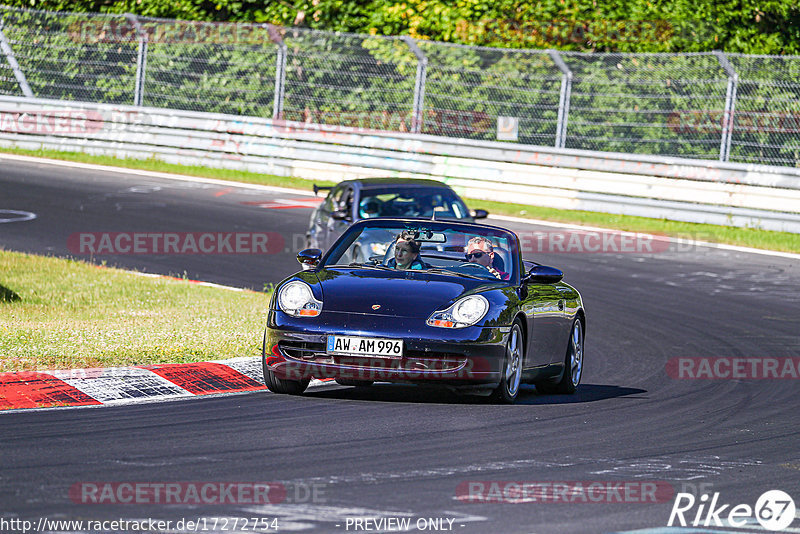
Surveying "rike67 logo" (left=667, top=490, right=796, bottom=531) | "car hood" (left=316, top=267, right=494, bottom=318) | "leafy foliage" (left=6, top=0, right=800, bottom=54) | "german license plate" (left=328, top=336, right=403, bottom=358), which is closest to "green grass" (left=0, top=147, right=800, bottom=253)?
"leafy foliage" (left=6, top=0, right=800, bottom=54)

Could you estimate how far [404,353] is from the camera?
29.9 feet

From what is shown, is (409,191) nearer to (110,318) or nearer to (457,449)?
(110,318)

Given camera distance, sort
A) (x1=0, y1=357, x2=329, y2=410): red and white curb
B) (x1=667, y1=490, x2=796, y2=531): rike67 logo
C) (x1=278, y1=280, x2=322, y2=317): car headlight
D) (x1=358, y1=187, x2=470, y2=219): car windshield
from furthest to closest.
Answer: (x1=358, y1=187, x2=470, y2=219): car windshield < (x1=278, y1=280, x2=322, y2=317): car headlight < (x1=0, y1=357, x2=329, y2=410): red and white curb < (x1=667, y1=490, x2=796, y2=531): rike67 logo

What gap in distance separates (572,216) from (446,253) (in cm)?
1308

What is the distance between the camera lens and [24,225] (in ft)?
65.2

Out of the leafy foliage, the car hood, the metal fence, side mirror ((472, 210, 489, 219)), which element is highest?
the leafy foliage

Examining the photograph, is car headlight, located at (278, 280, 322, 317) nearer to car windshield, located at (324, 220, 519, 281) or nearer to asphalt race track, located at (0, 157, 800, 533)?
asphalt race track, located at (0, 157, 800, 533)

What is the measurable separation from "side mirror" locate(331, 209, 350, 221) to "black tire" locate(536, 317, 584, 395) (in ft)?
18.7

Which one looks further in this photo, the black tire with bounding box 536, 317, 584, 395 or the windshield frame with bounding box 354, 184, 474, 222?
the windshield frame with bounding box 354, 184, 474, 222

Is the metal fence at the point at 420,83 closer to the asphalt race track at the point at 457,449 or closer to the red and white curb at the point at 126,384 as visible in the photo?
the asphalt race track at the point at 457,449

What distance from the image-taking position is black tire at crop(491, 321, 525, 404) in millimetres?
9523

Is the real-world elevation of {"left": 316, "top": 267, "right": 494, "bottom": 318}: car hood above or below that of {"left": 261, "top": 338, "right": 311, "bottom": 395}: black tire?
above

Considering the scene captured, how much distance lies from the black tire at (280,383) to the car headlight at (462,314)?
1.00 metres

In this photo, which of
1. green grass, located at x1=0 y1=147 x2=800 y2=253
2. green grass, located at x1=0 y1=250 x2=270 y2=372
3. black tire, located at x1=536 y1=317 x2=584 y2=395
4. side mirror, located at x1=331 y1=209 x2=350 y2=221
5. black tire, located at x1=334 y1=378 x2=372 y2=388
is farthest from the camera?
green grass, located at x1=0 y1=147 x2=800 y2=253
